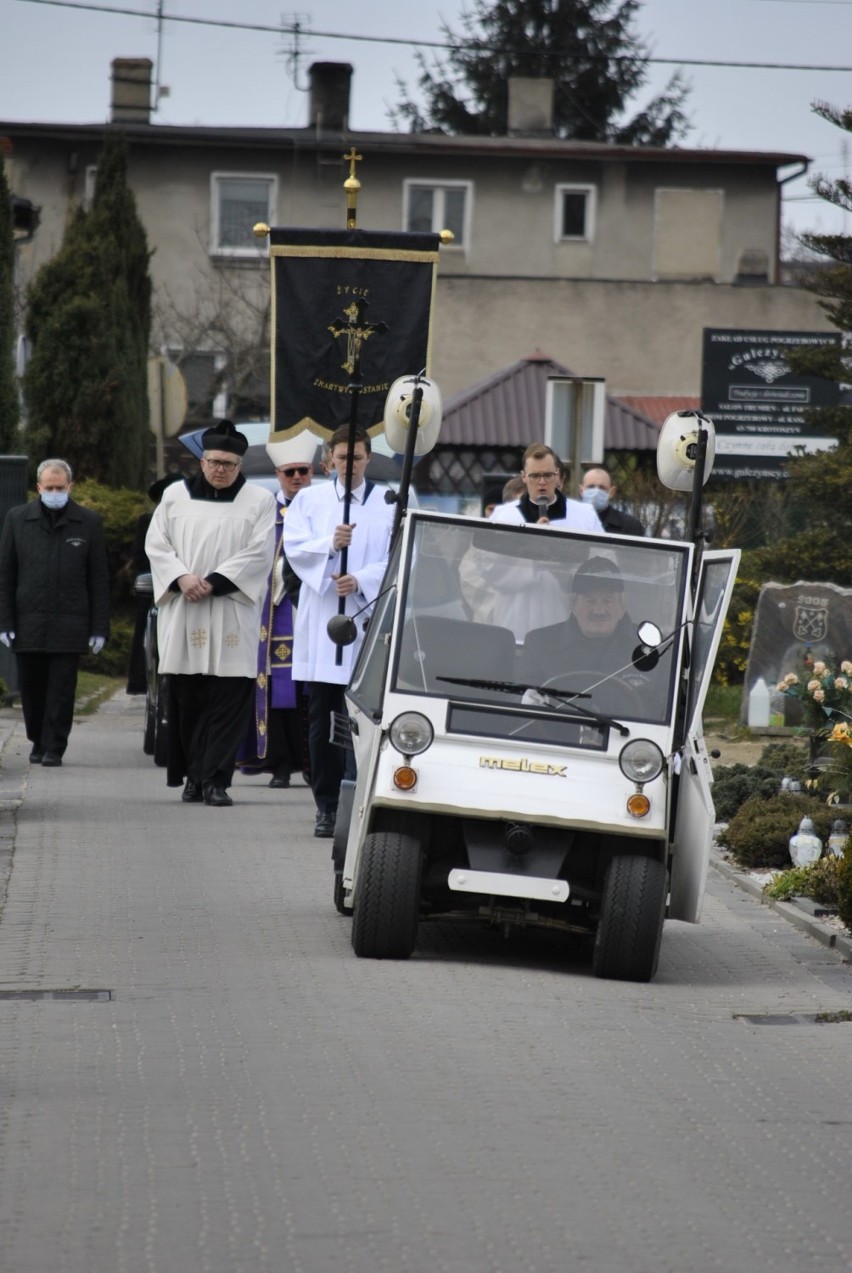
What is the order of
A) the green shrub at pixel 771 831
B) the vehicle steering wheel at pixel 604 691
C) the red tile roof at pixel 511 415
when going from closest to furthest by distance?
the vehicle steering wheel at pixel 604 691, the green shrub at pixel 771 831, the red tile roof at pixel 511 415

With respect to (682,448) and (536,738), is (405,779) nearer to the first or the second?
(536,738)

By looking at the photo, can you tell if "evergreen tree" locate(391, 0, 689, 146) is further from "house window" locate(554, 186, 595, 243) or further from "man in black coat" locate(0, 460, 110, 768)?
"man in black coat" locate(0, 460, 110, 768)

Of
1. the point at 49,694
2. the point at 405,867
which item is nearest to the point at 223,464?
the point at 49,694

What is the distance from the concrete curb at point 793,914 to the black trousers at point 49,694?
16.7 ft

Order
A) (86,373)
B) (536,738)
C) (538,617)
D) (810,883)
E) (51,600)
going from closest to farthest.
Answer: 1. (536,738)
2. (538,617)
3. (810,883)
4. (51,600)
5. (86,373)

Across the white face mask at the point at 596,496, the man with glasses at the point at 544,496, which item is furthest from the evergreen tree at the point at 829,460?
the man with glasses at the point at 544,496

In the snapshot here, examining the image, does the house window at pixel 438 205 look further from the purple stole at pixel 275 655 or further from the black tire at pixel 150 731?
the purple stole at pixel 275 655

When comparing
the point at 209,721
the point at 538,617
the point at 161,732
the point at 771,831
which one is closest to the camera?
the point at 538,617

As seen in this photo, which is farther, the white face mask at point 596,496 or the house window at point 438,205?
the house window at point 438,205

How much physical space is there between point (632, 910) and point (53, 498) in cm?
851

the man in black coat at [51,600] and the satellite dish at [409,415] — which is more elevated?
the satellite dish at [409,415]

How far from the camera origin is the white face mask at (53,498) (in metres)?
16.0

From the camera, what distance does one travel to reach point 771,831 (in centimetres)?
1227

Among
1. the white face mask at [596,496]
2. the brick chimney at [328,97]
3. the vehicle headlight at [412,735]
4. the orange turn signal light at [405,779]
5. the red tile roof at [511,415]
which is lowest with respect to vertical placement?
the orange turn signal light at [405,779]
